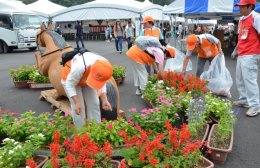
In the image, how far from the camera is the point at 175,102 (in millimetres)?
4656

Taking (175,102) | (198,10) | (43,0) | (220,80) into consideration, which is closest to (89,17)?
(43,0)

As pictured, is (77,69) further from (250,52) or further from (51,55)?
(250,52)

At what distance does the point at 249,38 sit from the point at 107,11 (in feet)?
75.7

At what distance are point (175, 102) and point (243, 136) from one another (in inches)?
45.3

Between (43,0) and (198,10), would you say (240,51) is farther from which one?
(43,0)

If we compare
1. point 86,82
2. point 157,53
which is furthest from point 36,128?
point 157,53

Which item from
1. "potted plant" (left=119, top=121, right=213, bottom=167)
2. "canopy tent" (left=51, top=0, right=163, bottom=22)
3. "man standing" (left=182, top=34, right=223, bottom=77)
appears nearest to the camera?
"potted plant" (left=119, top=121, right=213, bottom=167)

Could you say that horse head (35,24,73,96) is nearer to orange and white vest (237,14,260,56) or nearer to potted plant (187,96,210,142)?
potted plant (187,96,210,142)

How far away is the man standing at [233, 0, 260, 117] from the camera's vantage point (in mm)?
5305

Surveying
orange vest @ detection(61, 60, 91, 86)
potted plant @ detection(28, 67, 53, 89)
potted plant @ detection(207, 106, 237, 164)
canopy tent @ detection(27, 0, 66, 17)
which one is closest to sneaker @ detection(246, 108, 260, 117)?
potted plant @ detection(207, 106, 237, 164)

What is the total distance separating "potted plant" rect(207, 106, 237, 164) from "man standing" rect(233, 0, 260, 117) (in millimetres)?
1625

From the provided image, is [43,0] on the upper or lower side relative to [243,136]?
upper

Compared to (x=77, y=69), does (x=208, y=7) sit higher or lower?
higher

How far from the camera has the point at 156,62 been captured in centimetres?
593
